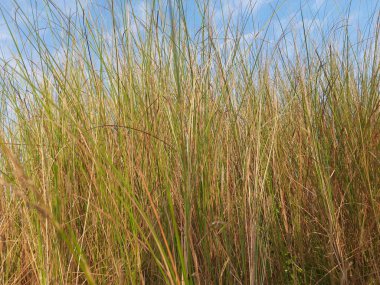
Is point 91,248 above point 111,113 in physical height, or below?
below

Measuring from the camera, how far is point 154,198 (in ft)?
5.41

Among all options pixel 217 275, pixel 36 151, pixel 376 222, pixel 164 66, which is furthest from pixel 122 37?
pixel 376 222

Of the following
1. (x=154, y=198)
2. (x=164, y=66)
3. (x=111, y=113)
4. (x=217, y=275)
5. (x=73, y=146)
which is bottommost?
(x=217, y=275)

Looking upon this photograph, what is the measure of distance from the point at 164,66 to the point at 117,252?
739 mm

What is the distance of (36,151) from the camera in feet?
6.84

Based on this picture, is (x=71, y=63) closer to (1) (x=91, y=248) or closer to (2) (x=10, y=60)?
(2) (x=10, y=60)

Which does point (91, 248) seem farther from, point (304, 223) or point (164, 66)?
point (304, 223)

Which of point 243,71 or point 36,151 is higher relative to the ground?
point 243,71

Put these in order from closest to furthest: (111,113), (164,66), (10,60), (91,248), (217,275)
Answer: (217,275) → (91,248) → (164,66) → (111,113) → (10,60)

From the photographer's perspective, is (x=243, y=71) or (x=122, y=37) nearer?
(x=122, y=37)

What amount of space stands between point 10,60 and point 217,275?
54.3 inches

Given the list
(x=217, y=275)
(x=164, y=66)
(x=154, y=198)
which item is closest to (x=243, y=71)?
(x=164, y=66)

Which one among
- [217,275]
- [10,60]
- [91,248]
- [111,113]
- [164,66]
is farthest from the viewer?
[10,60]

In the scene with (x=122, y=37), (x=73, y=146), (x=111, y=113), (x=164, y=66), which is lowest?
(x=73, y=146)
